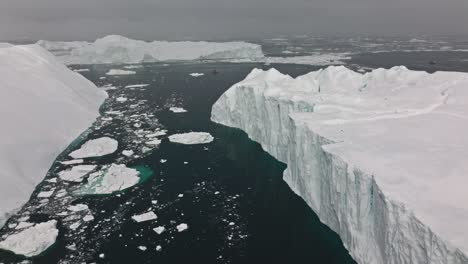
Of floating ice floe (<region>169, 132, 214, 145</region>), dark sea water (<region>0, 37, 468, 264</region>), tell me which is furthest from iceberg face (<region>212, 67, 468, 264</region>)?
floating ice floe (<region>169, 132, 214, 145</region>)

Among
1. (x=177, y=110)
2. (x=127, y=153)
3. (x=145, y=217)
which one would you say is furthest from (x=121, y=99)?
(x=145, y=217)

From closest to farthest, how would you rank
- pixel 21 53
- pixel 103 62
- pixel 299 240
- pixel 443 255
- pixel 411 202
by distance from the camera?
1. pixel 443 255
2. pixel 411 202
3. pixel 299 240
4. pixel 21 53
5. pixel 103 62

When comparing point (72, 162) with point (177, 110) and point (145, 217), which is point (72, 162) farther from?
point (177, 110)

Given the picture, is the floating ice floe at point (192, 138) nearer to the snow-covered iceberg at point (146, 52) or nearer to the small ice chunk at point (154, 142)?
the small ice chunk at point (154, 142)

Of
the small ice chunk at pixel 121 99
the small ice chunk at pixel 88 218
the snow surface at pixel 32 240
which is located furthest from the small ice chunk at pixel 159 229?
the small ice chunk at pixel 121 99

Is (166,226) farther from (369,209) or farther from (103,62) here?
(103,62)

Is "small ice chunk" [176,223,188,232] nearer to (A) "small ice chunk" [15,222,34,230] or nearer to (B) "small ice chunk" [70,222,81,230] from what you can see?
(B) "small ice chunk" [70,222,81,230]

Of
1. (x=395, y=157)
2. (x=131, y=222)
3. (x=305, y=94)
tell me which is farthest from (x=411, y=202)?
(x=305, y=94)
